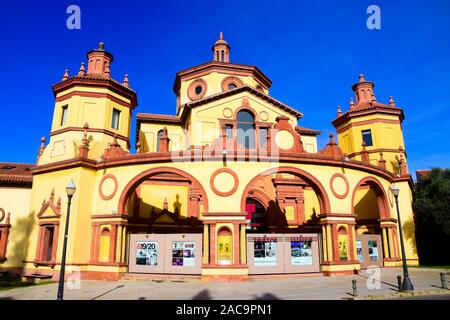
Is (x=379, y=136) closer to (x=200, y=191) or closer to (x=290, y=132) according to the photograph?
(x=290, y=132)

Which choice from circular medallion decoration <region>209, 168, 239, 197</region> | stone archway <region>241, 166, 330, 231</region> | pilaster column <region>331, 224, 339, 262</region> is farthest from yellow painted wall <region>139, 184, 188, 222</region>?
pilaster column <region>331, 224, 339, 262</region>

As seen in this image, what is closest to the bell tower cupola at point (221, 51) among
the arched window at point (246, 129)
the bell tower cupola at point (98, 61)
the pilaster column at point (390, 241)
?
the arched window at point (246, 129)

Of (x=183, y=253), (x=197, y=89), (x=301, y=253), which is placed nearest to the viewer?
(x=183, y=253)

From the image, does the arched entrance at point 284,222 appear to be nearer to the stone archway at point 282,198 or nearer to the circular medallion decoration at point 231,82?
the stone archway at point 282,198

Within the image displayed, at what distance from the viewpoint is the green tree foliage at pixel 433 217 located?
90.3ft

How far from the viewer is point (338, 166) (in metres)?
21.4

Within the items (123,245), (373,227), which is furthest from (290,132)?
(123,245)

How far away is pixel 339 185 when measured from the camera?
69.2ft

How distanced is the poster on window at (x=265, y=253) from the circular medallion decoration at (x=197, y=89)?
65.4 ft

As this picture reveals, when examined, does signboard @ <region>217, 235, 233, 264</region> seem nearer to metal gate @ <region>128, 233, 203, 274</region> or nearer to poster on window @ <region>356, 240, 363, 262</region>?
metal gate @ <region>128, 233, 203, 274</region>

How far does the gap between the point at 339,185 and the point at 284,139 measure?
456cm

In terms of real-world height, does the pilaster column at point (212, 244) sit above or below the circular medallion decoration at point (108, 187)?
below
